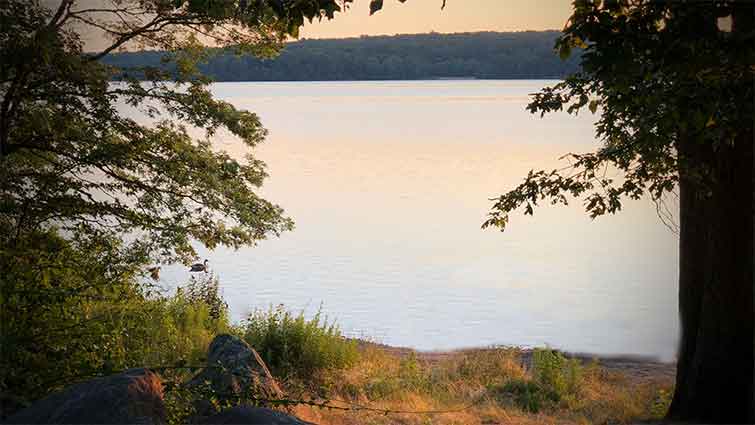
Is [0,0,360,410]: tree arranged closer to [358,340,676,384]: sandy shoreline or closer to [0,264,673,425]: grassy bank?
[0,264,673,425]: grassy bank

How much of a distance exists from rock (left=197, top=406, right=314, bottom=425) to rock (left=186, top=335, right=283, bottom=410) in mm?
2157

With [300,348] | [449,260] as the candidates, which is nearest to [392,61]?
[449,260]

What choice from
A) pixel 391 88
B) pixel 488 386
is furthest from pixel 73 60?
pixel 391 88

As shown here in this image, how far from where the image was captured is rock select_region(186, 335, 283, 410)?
8203 mm

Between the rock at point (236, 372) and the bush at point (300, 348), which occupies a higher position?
the rock at point (236, 372)

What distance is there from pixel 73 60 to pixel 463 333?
12270 millimetres

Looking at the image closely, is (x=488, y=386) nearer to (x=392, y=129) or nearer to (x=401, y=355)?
(x=401, y=355)

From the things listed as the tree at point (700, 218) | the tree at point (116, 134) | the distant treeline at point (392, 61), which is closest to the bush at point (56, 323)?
the tree at point (116, 134)

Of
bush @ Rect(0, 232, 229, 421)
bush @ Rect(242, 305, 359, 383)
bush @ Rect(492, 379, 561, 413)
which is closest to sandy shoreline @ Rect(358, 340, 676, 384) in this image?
bush @ Rect(492, 379, 561, 413)

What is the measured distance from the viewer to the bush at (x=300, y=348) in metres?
12.4

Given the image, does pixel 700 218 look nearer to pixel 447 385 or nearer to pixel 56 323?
pixel 447 385

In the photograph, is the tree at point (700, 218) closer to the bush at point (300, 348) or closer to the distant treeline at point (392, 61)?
the bush at point (300, 348)

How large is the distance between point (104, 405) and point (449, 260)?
72.0ft

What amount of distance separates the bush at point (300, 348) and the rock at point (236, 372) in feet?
8.56
